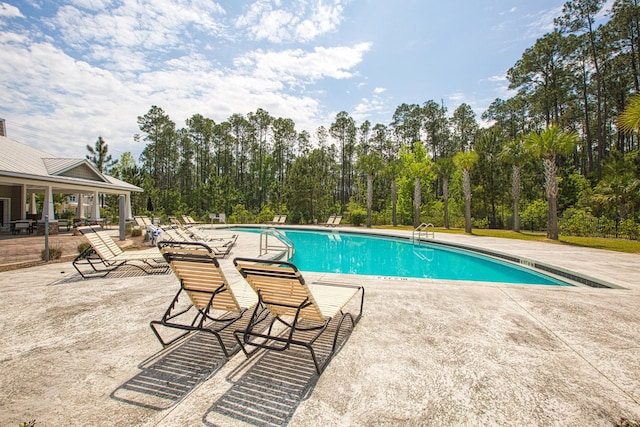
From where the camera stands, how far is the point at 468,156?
18391mm

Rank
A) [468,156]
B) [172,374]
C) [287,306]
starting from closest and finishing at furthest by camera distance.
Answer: [172,374]
[287,306]
[468,156]

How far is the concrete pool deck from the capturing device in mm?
1936

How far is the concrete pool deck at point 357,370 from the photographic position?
6.35ft

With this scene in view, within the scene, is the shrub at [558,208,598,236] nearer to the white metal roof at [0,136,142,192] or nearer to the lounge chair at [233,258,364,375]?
the lounge chair at [233,258,364,375]

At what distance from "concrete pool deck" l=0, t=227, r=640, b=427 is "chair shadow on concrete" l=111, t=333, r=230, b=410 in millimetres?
12

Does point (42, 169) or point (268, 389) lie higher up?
point (42, 169)

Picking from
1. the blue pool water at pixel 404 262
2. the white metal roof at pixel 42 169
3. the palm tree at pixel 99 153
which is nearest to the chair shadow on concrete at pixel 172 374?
the blue pool water at pixel 404 262

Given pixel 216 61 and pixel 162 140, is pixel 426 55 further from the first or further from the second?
pixel 162 140

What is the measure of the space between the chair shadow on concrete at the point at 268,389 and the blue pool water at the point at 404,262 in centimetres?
663

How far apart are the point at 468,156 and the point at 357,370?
18877 millimetres

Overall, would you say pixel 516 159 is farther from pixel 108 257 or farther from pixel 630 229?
pixel 108 257

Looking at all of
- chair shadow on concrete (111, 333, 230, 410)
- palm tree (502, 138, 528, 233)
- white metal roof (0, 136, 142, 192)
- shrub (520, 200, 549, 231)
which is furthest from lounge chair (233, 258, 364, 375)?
shrub (520, 200, 549, 231)

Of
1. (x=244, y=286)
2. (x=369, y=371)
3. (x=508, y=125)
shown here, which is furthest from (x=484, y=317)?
(x=508, y=125)

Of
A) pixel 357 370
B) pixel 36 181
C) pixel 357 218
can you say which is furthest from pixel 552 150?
pixel 36 181
